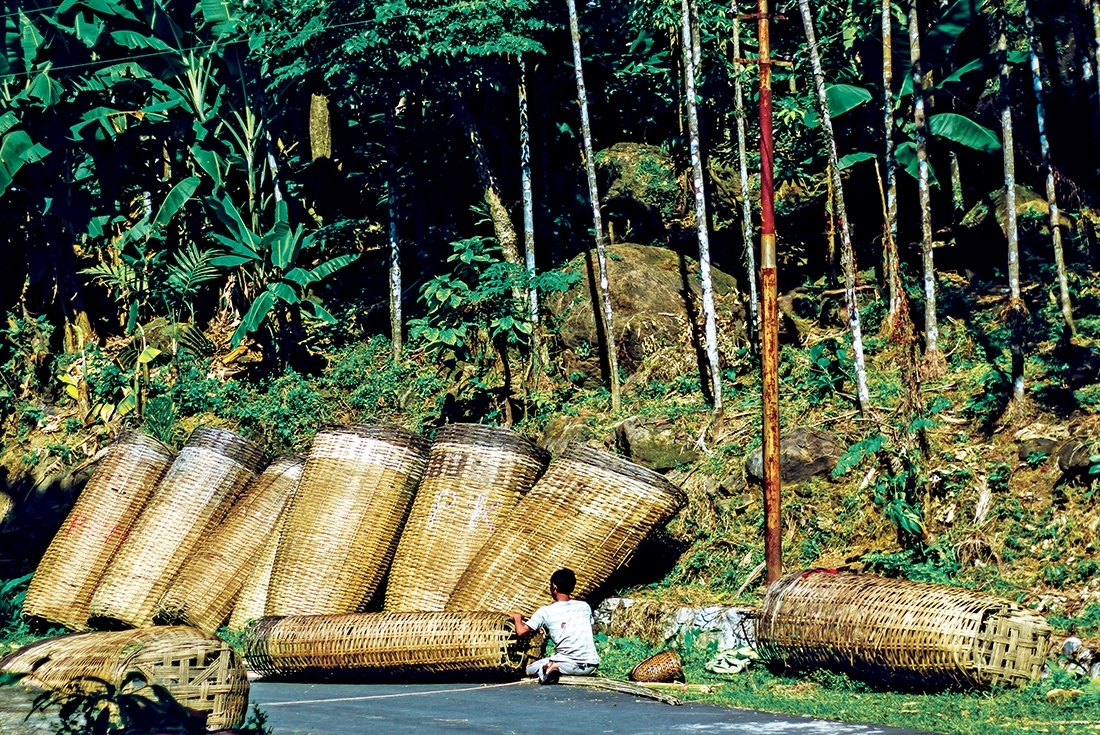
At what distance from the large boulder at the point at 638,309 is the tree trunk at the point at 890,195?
2281 mm

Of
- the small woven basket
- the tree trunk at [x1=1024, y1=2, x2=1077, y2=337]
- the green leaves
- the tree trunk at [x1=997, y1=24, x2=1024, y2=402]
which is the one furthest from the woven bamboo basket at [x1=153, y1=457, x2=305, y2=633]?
the green leaves

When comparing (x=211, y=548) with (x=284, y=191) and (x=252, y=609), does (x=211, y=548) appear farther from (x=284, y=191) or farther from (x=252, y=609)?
(x=284, y=191)

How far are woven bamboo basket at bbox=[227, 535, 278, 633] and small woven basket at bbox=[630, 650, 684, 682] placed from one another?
5263mm

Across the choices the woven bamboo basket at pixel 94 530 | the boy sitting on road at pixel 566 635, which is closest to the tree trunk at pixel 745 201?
the boy sitting on road at pixel 566 635

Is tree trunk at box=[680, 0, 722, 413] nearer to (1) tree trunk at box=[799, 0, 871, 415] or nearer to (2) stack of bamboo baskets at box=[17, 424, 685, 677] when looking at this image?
(1) tree trunk at box=[799, 0, 871, 415]

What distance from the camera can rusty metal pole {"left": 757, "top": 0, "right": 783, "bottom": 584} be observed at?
1296cm

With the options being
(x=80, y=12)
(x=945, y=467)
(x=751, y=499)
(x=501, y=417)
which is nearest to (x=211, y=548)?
Answer: (x=501, y=417)

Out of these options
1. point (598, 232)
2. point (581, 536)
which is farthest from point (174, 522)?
point (598, 232)

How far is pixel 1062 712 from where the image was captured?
30.5 ft

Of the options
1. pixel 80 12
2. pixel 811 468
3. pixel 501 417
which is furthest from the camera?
pixel 80 12

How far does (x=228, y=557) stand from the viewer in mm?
15805

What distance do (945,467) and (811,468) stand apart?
1572 millimetres

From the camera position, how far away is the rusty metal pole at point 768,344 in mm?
12961

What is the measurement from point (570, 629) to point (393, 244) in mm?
11558
